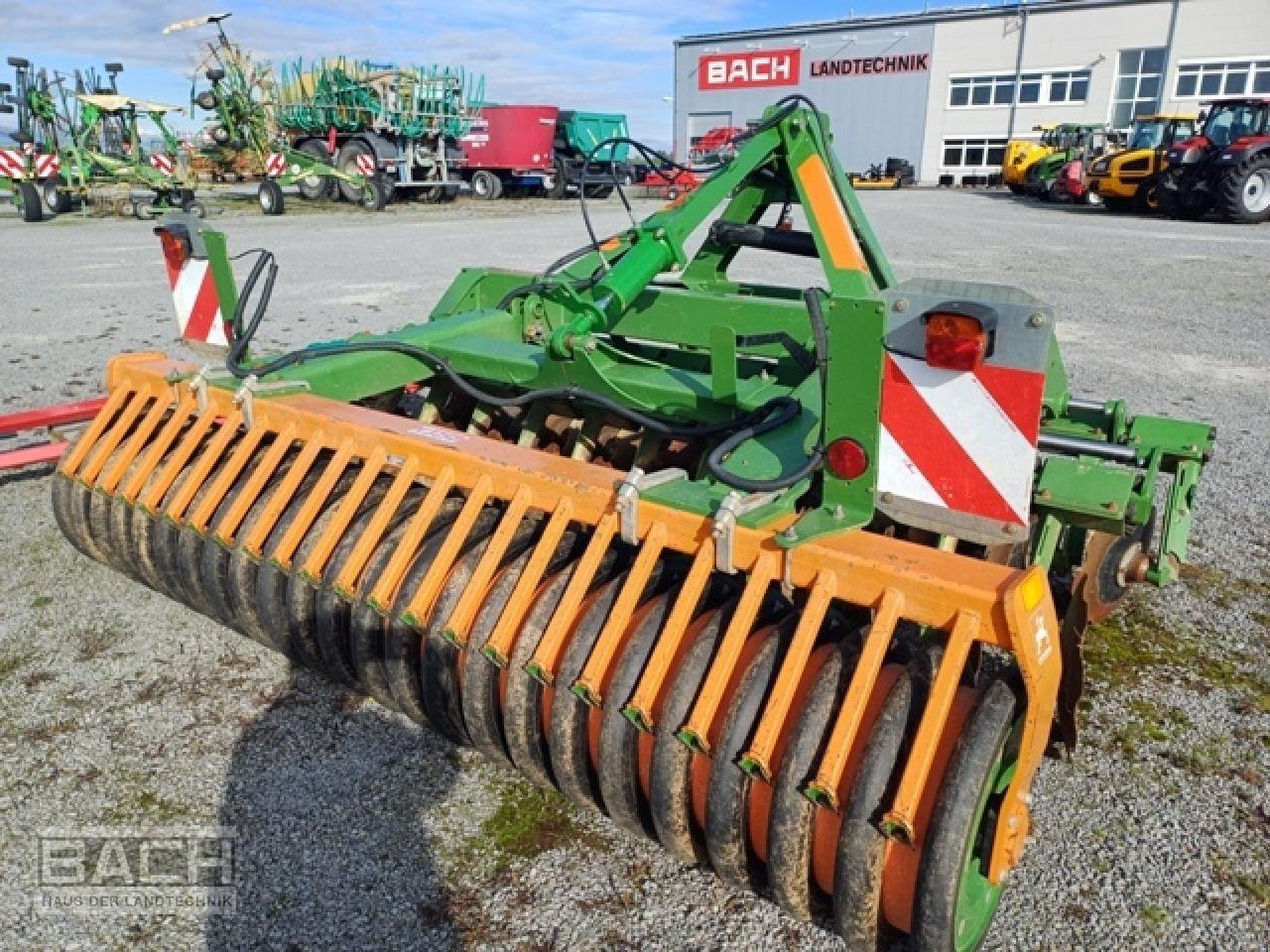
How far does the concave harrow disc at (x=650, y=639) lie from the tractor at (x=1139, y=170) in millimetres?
19903

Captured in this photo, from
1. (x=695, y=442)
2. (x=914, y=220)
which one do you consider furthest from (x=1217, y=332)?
(x=914, y=220)

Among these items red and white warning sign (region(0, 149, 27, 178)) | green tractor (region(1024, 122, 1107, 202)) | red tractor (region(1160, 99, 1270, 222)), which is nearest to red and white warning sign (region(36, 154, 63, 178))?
red and white warning sign (region(0, 149, 27, 178))

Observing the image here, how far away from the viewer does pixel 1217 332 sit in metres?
8.03

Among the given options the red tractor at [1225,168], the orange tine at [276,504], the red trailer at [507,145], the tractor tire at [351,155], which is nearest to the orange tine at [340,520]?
the orange tine at [276,504]

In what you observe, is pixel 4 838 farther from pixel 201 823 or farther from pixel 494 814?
pixel 494 814

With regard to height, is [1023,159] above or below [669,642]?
above

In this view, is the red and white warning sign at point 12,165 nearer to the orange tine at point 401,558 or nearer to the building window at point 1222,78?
the orange tine at point 401,558

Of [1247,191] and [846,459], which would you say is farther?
[1247,191]

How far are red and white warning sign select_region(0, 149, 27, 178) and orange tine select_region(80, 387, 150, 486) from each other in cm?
1730

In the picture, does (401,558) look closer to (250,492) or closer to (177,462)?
(250,492)

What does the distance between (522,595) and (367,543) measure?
19.9 inches

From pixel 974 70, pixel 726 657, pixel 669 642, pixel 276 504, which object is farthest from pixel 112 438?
pixel 974 70

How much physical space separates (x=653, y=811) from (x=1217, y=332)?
7.80 meters

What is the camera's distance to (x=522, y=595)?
2.27 m
